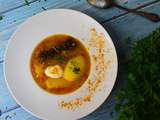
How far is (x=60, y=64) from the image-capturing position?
4.13 ft

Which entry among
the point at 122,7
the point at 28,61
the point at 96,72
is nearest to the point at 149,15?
the point at 122,7

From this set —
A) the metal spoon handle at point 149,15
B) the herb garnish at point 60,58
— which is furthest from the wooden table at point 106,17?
the herb garnish at point 60,58

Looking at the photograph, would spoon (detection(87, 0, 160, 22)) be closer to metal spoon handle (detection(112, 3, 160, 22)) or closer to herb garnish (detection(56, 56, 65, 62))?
metal spoon handle (detection(112, 3, 160, 22))

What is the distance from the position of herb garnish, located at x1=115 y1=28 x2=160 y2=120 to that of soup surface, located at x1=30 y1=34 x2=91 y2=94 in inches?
5.3

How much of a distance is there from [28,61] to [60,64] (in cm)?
9

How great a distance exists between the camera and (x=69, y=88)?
1248mm

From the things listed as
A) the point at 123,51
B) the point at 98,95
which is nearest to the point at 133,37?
the point at 123,51

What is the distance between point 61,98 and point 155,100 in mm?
257

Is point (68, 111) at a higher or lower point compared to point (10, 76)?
lower

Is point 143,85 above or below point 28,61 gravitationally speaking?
below

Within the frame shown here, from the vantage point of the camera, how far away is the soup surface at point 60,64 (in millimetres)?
1246

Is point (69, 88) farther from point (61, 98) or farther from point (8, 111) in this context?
point (8, 111)

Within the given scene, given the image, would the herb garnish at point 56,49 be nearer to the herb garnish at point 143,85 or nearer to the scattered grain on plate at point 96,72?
the scattered grain on plate at point 96,72

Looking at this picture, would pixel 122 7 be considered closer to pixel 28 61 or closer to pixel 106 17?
pixel 106 17
